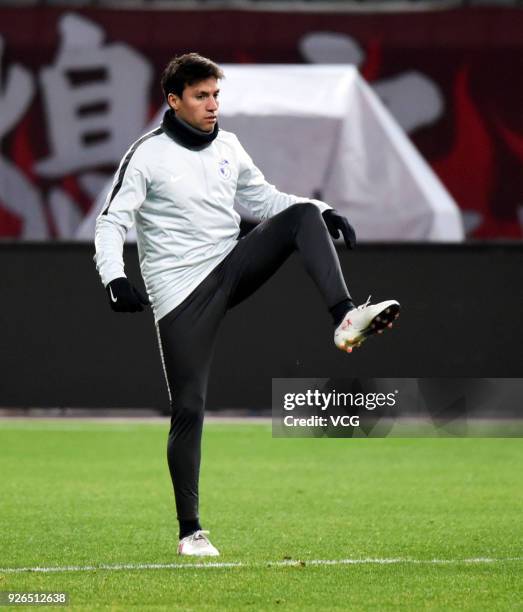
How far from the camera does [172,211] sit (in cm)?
700

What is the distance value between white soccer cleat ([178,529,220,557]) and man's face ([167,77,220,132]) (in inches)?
70.6

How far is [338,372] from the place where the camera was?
13.7m

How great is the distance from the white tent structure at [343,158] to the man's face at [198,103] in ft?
30.8

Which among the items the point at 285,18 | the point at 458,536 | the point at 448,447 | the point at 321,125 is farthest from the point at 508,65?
the point at 458,536

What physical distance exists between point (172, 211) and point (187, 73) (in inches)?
23.6

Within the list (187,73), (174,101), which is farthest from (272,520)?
(187,73)

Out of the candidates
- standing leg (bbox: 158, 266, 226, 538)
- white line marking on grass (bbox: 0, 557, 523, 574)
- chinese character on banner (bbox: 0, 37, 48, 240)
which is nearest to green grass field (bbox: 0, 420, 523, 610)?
white line marking on grass (bbox: 0, 557, 523, 574)

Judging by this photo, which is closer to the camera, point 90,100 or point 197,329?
point 197,329

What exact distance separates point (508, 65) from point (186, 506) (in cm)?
1389

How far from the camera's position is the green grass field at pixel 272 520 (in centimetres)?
621

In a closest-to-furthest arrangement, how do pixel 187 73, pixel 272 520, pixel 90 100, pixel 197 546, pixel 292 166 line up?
pixel 187 73
pixel 197 546
pixel 272 520
pixel 292 166
pixel 90 100

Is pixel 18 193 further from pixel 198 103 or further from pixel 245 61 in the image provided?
pixel 198 103

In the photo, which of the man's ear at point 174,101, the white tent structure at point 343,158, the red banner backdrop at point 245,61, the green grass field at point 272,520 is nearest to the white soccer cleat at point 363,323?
the green grass field at point 272,520

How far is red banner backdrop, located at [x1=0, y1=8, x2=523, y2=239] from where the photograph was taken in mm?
19812
